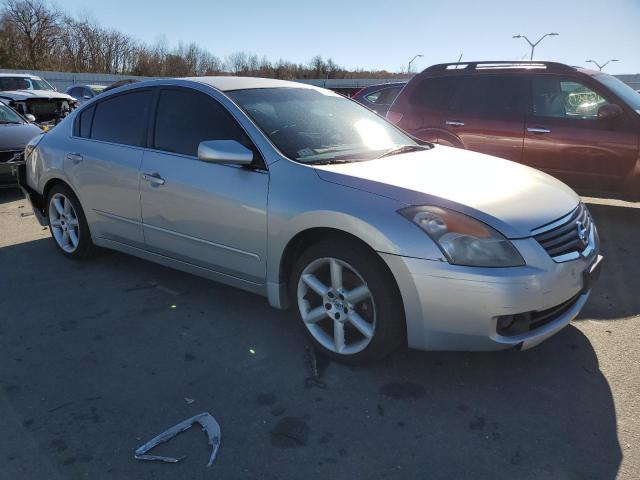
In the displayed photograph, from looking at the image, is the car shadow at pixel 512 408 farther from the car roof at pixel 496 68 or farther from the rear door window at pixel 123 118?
the car roof at pixel 496 68

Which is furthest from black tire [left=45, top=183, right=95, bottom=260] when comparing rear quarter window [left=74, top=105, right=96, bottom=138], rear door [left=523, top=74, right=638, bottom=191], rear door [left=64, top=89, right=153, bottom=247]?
rear door [left=523, top=74, right=638, bottom=191]

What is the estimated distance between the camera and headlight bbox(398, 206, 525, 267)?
104 inches

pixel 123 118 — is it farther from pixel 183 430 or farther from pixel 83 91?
pixel 83 91

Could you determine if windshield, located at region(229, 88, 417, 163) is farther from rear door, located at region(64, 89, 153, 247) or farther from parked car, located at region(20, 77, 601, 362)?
rear door, located at region(64, 89, 153, 247)

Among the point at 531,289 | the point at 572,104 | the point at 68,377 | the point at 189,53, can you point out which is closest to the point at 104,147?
the point at 68,377

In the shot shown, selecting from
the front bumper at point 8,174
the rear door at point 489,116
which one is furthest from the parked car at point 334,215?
the front bumper at point 8,174

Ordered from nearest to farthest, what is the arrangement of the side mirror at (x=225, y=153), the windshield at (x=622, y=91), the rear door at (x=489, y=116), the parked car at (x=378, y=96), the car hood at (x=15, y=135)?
1. the side mirror at (x=225, y=153)
2. the windshield at (x=622, y=91)
3. the rear door at (x=489, y=116)
4. the car hood at (x=15, y=135)
5. the parked car at (x=378, y=96)

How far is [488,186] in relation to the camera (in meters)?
3.07

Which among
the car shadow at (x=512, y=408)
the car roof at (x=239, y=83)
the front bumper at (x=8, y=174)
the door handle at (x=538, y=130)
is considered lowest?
the car shadow at (x=512, y=408)

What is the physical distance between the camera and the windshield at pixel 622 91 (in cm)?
609

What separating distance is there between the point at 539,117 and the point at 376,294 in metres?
4.61

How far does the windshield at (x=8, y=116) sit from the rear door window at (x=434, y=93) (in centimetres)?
653

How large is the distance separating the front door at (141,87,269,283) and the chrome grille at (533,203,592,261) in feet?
5.24

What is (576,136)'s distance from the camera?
242 inches
